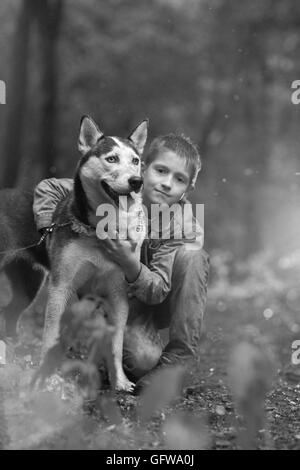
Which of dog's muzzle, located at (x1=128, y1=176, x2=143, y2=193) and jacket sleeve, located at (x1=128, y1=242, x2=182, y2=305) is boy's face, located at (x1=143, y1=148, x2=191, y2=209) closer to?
jacket sleeve, located at (x1=128, y1=242, x2=182, y2=305)

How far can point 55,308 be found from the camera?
3400 mm

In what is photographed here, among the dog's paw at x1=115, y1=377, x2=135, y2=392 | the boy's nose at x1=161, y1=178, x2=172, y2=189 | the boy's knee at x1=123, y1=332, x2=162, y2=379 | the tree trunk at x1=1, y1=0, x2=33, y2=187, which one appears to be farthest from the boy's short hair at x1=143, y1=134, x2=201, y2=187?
the tree trunk at x1=1, y1=0, x2=33, y2=187

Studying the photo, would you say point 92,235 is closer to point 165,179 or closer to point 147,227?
point 147,227

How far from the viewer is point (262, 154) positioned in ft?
34.3

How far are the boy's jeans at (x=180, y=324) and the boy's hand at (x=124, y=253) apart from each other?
422mm

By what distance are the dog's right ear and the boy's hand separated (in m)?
0.55

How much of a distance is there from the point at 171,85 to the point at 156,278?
5051 mm

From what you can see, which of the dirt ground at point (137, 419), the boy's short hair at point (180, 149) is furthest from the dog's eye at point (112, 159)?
the dirt ground at point (137, 419)

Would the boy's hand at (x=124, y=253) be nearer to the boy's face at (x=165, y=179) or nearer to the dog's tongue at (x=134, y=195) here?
the dog's tongue at (x=134, y=195)

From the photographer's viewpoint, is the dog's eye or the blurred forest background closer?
the dog's eye

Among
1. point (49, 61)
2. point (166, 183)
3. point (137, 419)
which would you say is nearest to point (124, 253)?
point (166, 183)

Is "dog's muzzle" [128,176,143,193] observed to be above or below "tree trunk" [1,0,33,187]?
below

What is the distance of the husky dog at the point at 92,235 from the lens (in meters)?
3.32

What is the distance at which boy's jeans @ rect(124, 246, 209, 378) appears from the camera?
3688 millimetres
